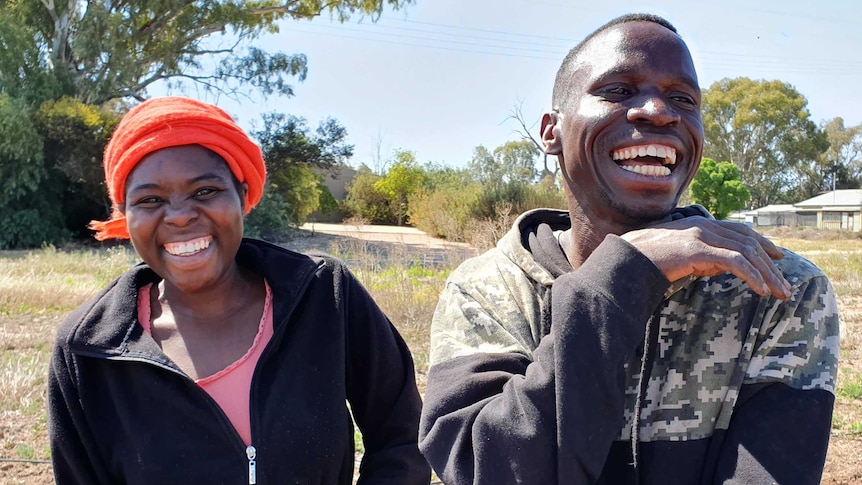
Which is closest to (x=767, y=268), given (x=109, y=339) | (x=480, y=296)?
(x=480, y=296)

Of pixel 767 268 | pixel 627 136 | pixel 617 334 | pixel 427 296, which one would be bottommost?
pixel 427 296

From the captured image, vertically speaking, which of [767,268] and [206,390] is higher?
[767,268]

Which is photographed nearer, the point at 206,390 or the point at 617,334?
the point at 617,334

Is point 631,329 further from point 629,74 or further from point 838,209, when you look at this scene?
point 838,209

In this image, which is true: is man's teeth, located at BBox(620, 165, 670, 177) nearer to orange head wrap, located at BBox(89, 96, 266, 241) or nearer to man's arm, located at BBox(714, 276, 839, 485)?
man's arm, located at BBox(714, 276, 839, 485)

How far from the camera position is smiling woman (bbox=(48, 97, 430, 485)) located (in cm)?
179

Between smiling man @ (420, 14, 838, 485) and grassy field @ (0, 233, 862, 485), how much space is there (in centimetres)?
256

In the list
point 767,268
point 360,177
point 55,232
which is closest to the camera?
point 767,268

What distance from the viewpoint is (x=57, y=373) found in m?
1.82

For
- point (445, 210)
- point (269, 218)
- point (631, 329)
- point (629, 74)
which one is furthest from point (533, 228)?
point (269, 218)

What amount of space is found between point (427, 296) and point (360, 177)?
28.6m

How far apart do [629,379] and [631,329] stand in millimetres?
259

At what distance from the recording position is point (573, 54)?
5.49 feet

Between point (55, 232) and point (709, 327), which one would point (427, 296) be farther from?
point (55, 232)
